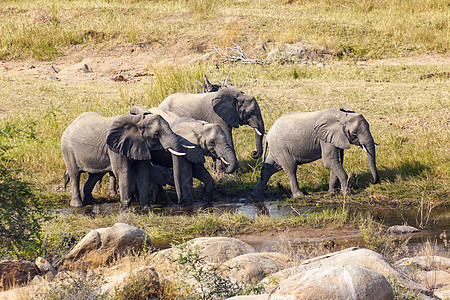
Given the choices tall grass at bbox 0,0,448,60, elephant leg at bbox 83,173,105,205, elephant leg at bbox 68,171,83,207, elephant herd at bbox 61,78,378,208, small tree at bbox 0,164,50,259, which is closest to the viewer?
small tree at bbox 0,164,50,259

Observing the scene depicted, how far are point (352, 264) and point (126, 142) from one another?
17.6ft

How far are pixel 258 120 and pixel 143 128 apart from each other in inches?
125

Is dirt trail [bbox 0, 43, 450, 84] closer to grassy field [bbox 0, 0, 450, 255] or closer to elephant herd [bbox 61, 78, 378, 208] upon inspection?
grassy field [bbox 0, 0, 450, 255]

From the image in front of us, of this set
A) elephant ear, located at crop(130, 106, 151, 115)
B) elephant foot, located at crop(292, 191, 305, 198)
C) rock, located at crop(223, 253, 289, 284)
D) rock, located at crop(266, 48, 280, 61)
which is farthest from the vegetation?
elephant ear, located at crop(130, 106, 151, 115)

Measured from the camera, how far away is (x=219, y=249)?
24.4 ft

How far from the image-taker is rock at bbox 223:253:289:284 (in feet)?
21.7

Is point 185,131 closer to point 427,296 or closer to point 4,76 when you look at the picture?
point 427,296

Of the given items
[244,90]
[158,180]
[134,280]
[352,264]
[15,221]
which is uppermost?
[15,221]

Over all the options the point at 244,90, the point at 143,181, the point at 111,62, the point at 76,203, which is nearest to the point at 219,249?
the point at 143,181

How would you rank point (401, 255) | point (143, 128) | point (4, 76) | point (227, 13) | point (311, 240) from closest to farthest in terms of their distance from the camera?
point (401, 255)
point (311, 240)
point (143, 128)
point (4, 76)
point (227, 13)

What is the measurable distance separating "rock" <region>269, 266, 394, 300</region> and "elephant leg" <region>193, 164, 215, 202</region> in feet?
20.2

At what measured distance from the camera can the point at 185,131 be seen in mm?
11141

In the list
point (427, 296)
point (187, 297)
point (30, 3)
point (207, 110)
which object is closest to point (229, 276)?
point (187, 297)

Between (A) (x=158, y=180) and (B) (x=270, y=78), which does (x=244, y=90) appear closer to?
(B) (x=270, y=78)
